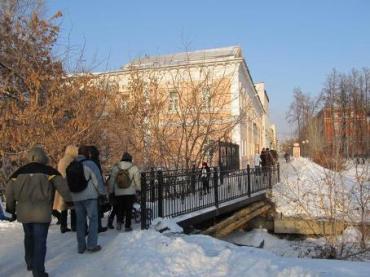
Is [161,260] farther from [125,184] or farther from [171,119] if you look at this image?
[171,119]

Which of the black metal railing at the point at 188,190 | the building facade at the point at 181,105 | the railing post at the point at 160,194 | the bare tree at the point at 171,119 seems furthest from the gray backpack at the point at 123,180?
the building facade at the point at 181,105

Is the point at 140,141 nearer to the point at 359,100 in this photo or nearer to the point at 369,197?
the point at 369,197

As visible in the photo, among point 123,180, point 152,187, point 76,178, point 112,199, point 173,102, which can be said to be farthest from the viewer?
point 173,102

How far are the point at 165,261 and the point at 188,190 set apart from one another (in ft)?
20.1

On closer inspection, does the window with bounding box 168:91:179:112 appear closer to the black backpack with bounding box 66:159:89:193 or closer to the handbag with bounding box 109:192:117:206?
the handbag with bounding box 109:192:117:206

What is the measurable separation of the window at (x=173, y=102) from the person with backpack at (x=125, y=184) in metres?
11.2

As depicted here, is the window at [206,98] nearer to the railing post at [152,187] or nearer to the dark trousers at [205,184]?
the dark trousers at [205,184]

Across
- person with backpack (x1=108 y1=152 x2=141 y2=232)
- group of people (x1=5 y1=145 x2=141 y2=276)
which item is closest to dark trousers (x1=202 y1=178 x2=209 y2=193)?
group of people (x1=5 y1=145 x2=141 y2=276)

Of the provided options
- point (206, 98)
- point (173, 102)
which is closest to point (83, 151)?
point (206, 98)

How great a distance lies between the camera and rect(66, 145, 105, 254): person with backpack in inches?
307

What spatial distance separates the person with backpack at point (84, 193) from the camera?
7.79 meters

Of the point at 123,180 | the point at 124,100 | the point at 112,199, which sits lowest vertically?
the point at 112,199

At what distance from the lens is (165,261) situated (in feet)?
23.3

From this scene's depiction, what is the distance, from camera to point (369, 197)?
12.7 m
